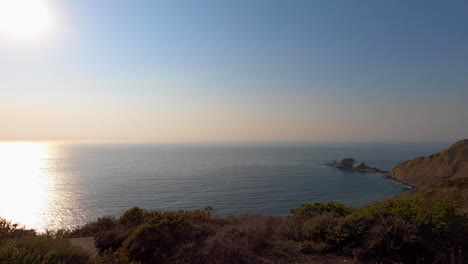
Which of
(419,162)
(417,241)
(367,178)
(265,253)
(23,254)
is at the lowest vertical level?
(367,178)

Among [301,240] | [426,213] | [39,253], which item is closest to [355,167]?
[426,213]

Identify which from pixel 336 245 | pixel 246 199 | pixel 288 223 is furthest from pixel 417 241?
pixel 246 199

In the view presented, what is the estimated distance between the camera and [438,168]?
51.3m

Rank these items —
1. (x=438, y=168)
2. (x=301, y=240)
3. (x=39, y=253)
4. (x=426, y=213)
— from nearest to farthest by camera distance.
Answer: (x=39, y=253), (x=426, y=213), (x=301, y=240), (x=438, y=168)

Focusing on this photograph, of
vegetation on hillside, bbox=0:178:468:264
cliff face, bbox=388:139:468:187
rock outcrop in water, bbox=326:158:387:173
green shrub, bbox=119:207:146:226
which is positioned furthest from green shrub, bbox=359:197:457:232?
rock outcrop in water, bbox=326:158:387:173

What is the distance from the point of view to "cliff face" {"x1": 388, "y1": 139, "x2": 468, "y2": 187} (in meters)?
47.8

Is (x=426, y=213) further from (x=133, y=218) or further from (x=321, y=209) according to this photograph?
(x=133, y=218)

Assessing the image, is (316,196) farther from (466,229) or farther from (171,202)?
(466,229)

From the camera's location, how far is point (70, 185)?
2042 inches

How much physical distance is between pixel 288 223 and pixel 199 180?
49214 millimetres

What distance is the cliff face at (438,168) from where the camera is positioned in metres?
47.8

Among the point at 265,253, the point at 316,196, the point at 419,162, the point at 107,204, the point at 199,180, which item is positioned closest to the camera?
the point at 265,253

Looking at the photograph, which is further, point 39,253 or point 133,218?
point 133,218

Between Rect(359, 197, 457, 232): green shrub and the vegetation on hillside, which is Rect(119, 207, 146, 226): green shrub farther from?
Rect(359, 197, 457, 232): green shrub
